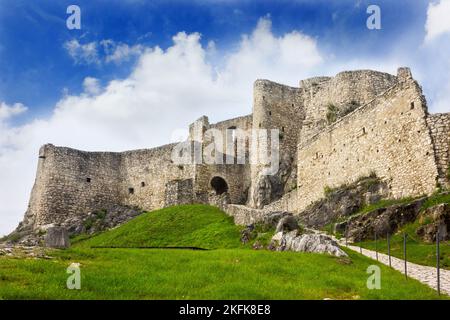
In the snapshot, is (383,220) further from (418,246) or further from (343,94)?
(343,94)

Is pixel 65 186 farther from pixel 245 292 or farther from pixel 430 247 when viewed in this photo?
pixel 245 292

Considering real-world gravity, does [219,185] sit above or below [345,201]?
above

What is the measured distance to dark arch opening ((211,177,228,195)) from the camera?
50.9m

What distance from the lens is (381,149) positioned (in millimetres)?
30922

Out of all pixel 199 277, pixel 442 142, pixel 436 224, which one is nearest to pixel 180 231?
pixel 442 142

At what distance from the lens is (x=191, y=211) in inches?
1614

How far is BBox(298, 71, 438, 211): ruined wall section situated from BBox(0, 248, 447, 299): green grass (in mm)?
10845

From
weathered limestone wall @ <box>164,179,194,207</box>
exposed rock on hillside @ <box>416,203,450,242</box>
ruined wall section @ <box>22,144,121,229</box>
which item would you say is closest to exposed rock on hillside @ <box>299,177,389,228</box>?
exposed rock on hillside @ <box>416,203,450,242</box>

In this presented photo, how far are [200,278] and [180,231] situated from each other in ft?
72.9

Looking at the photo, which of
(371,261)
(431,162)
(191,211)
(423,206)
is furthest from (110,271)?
(191,211)

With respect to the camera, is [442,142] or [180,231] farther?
[180,231]

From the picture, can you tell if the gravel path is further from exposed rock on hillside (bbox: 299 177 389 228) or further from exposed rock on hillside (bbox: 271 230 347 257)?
exposed rock on hillside (bbox: 299 177 389 228)

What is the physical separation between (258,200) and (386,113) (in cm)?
1623

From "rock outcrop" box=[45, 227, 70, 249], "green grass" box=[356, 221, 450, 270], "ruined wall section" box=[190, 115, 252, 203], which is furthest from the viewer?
"ruined wall section" box=[190, 115, 252, 203]
